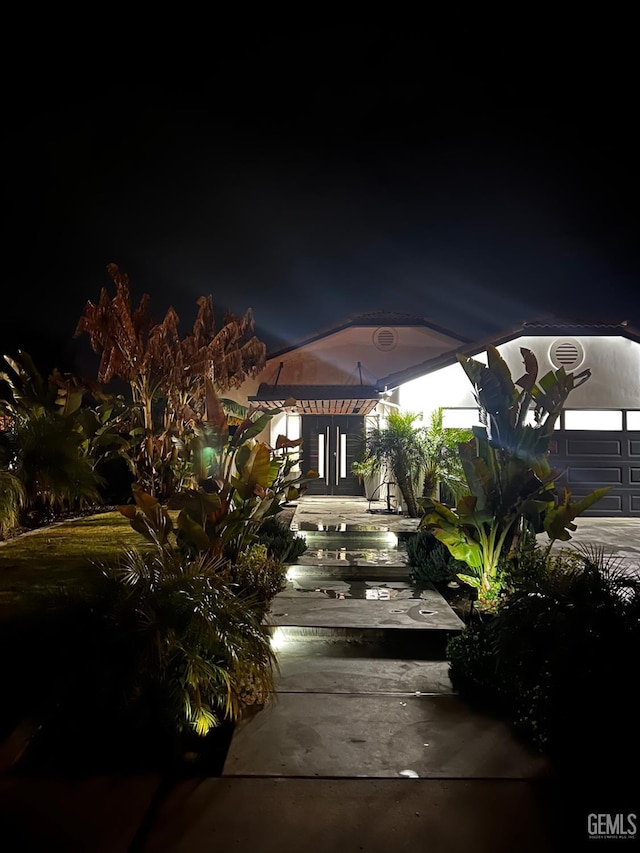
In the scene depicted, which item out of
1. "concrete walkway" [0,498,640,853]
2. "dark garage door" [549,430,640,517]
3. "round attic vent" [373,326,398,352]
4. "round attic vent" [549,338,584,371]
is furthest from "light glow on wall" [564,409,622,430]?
"concrete walkway" [0,498,640,853]

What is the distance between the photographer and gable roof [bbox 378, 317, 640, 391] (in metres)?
13.9

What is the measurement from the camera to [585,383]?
1448 cm

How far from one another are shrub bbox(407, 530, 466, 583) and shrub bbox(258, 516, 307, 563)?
1.84 meters

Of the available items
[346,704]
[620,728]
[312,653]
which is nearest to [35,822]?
[346,704]

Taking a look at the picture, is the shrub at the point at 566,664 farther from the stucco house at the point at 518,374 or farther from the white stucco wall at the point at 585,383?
the white stucco wall at the point at 585,383

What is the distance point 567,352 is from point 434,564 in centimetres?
887

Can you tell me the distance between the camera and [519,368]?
568 inches

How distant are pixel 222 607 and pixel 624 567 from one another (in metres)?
6.66

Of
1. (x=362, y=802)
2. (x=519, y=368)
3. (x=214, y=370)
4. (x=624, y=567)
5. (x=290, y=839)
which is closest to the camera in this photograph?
(x=290, y=839)

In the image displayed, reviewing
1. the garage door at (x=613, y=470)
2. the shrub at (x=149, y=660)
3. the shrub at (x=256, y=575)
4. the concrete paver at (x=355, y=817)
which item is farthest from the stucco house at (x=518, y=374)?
the concrete paver at (x=355, y=817)

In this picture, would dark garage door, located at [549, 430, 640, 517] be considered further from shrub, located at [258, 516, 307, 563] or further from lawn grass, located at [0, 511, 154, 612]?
lawn grass, located at [0, 511, 154, 612]

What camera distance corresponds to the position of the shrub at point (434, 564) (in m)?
7.78

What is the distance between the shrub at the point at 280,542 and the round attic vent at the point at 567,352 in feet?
29.1

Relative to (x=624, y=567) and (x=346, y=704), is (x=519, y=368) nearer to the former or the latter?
(x=624, y=567)
